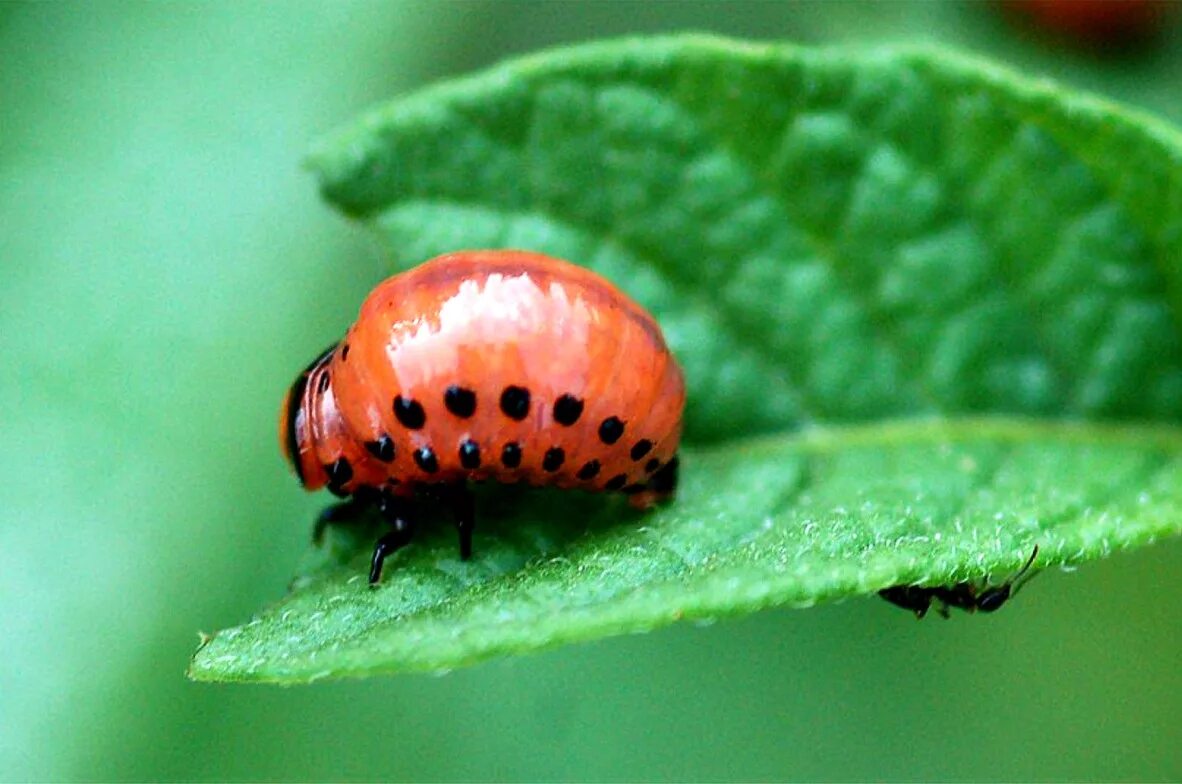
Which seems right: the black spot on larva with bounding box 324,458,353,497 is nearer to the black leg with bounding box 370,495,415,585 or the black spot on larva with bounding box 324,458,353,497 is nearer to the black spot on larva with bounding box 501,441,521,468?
the black leg with bounding box 370,495,415,585

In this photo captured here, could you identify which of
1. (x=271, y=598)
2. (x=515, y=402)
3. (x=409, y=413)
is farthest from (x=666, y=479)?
(x=271, y=598)

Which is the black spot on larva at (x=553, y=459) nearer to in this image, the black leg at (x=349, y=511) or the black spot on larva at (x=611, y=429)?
the black spot on larva at (x=611, y=429)

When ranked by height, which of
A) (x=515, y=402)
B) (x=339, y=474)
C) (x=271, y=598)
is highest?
(x=515, y=402)

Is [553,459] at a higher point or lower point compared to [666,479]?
higher

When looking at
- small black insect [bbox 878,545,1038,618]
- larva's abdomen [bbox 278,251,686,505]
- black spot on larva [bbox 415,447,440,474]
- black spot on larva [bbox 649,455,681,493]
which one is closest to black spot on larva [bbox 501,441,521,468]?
larva's abdomen [bbox 278,251,686,505]

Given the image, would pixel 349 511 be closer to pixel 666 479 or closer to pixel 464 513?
pixel 464 513
